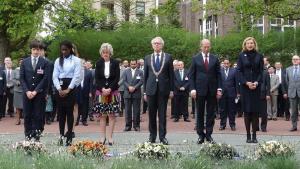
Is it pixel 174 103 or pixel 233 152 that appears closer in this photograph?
pixel 233 152

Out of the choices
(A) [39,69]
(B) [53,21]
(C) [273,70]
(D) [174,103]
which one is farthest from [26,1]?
(A) [39,69]

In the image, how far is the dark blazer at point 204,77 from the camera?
12359 mm

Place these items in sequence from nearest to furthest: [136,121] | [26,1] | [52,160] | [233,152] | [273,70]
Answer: [52,160]
[233,152]
[136,121]
[273,70]
[26,1]

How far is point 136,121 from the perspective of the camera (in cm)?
1644

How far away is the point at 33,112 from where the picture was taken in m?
12.4

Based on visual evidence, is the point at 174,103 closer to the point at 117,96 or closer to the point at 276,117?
the point at 276,117

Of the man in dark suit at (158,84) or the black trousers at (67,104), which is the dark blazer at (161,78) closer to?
the man in dark suit at (158,84)

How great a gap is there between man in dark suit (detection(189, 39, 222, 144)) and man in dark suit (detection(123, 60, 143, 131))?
4.25 metres

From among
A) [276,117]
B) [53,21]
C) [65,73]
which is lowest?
[276,117]

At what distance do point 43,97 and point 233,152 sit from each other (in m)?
4.95

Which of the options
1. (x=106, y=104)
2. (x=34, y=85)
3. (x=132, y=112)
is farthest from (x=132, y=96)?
(x=34, y=85)

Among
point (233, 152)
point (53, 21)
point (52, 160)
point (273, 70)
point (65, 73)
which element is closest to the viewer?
point (52, 160)

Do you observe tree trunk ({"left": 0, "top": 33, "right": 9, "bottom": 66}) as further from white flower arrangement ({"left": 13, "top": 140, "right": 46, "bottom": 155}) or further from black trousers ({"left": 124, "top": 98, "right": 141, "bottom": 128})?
white flower arrangement ({"left": 13, "top": 140, "right": 46, "bottom": 155})

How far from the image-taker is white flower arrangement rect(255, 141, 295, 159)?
855cm
